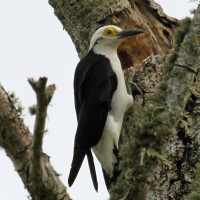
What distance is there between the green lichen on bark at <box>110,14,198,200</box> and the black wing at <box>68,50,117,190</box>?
143cm

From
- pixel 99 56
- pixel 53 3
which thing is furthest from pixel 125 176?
pixel 53 3

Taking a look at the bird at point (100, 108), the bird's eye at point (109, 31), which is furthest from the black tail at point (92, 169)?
the bird's eye at point (109, 31)

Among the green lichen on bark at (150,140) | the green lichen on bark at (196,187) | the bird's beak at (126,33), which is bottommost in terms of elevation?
the green lichen on bark at (196,187)

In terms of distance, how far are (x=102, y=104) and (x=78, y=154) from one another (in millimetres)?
792

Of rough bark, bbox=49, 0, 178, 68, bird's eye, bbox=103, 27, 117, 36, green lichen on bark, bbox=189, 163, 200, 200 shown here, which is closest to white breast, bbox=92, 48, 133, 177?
bird's eye, bbox=103, 27, 117, 36

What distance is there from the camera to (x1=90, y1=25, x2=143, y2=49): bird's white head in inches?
238

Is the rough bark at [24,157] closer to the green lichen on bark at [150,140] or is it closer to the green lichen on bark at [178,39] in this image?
the green lichen on bark at [150,140]

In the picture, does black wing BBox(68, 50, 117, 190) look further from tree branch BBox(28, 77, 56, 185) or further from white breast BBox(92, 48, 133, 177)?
tree branch BBox(28, 77, 56, 185)

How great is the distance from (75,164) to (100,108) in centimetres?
91

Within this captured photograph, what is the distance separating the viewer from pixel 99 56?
606cm

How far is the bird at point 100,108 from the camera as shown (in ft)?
17.1

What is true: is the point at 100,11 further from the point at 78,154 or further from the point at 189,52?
the point at 189,52

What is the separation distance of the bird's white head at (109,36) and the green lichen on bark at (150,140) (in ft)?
8.61

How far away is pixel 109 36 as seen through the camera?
243 inches
